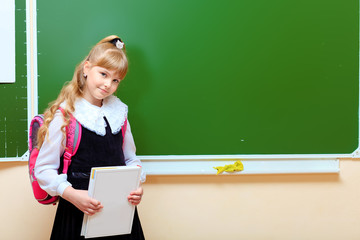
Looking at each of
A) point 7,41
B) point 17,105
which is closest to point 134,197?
point 17,105

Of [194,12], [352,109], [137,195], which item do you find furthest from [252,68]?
[137,195]

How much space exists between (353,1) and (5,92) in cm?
176

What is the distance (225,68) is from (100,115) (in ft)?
2.32

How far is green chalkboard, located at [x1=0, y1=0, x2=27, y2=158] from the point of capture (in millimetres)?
1612

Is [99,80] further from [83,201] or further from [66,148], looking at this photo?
[83,201]

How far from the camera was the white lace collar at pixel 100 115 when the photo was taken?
4.19ft

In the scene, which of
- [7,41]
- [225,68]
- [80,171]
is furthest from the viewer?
[225,68]

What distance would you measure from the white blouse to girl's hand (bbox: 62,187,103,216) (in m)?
0.03

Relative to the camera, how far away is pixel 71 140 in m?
1.27

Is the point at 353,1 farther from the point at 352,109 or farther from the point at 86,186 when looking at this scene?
the point at 86,186

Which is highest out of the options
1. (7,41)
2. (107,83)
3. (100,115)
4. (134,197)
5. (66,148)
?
(7,41)

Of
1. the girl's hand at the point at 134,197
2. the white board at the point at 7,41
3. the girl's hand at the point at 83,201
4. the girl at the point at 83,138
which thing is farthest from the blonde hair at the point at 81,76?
the white board at the point at 7,41

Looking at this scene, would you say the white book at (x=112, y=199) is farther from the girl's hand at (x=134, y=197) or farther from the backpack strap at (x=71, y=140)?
the backpack strap at (x=71, y=140)

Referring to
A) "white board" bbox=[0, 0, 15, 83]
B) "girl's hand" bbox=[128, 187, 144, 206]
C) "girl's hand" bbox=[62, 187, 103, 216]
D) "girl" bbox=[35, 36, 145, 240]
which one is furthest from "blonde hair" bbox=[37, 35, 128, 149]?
"white board" bbox=[0, 0, 15, 83]
